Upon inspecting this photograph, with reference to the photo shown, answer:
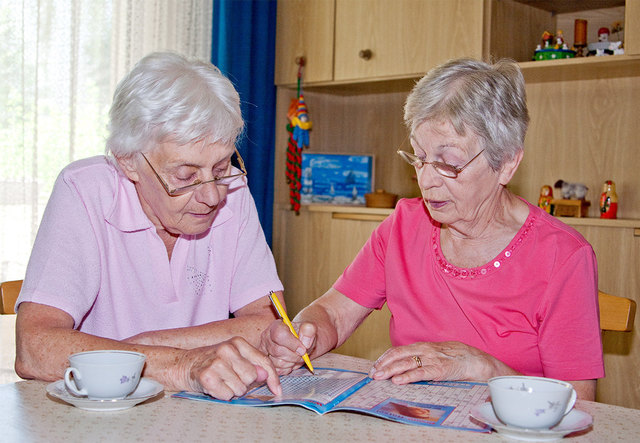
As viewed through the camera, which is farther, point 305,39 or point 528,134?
point 305,39

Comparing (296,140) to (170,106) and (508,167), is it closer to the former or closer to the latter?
(508,167)

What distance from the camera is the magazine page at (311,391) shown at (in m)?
1.11

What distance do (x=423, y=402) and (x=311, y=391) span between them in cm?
18

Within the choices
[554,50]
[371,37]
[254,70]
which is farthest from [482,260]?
[254,70]

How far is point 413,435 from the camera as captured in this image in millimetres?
1002

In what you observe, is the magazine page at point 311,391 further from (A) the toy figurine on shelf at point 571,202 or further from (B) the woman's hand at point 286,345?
(A) the toy figurine on shelf at point 571,202

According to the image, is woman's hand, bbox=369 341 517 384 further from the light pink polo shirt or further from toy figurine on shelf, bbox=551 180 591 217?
toy figurine on shelf, bbox=551 180 591 217

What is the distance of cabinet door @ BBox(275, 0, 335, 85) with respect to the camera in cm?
339

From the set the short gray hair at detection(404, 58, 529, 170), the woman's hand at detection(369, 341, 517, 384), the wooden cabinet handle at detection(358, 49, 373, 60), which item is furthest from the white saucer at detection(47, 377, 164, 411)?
the wooden cabinet handle at detection(358, 49, 373, 60)

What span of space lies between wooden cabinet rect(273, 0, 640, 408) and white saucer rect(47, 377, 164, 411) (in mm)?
1927

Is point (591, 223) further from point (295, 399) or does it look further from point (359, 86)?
point (295, 399)

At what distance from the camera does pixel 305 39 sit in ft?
11.4

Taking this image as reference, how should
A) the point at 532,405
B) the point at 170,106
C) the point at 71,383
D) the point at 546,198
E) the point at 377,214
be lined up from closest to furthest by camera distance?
the point at 532,405
the point at 71,383
the point at 170,106
the point at 546,198
the point at 377,214

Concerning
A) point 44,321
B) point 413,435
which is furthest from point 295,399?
point 44,321
